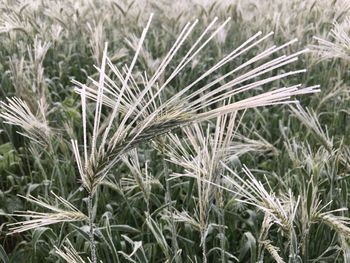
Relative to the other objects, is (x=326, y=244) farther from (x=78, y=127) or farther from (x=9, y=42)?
(x=9, y=42)

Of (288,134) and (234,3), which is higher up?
(234,3)

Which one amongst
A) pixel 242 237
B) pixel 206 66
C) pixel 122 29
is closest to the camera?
pixel 242 237

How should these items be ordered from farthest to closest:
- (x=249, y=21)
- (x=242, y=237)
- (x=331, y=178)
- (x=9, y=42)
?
(x=249, y=21), (x=9, y=42), (x=242, y=237), (x=331, y=178)

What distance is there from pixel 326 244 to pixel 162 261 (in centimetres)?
60

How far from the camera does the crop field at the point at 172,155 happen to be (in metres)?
0.89

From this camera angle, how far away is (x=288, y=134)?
269 centimetres

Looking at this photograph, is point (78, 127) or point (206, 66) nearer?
point (78, 127)

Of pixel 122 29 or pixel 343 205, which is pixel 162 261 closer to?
pixel 343 205

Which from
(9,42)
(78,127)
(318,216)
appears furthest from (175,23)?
(318,216)

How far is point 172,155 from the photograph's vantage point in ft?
4.28

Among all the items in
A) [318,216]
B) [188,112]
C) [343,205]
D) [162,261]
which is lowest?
[162,261]

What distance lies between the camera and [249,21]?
178 inches

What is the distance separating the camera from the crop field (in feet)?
2.93

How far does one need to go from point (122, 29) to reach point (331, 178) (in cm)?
279
